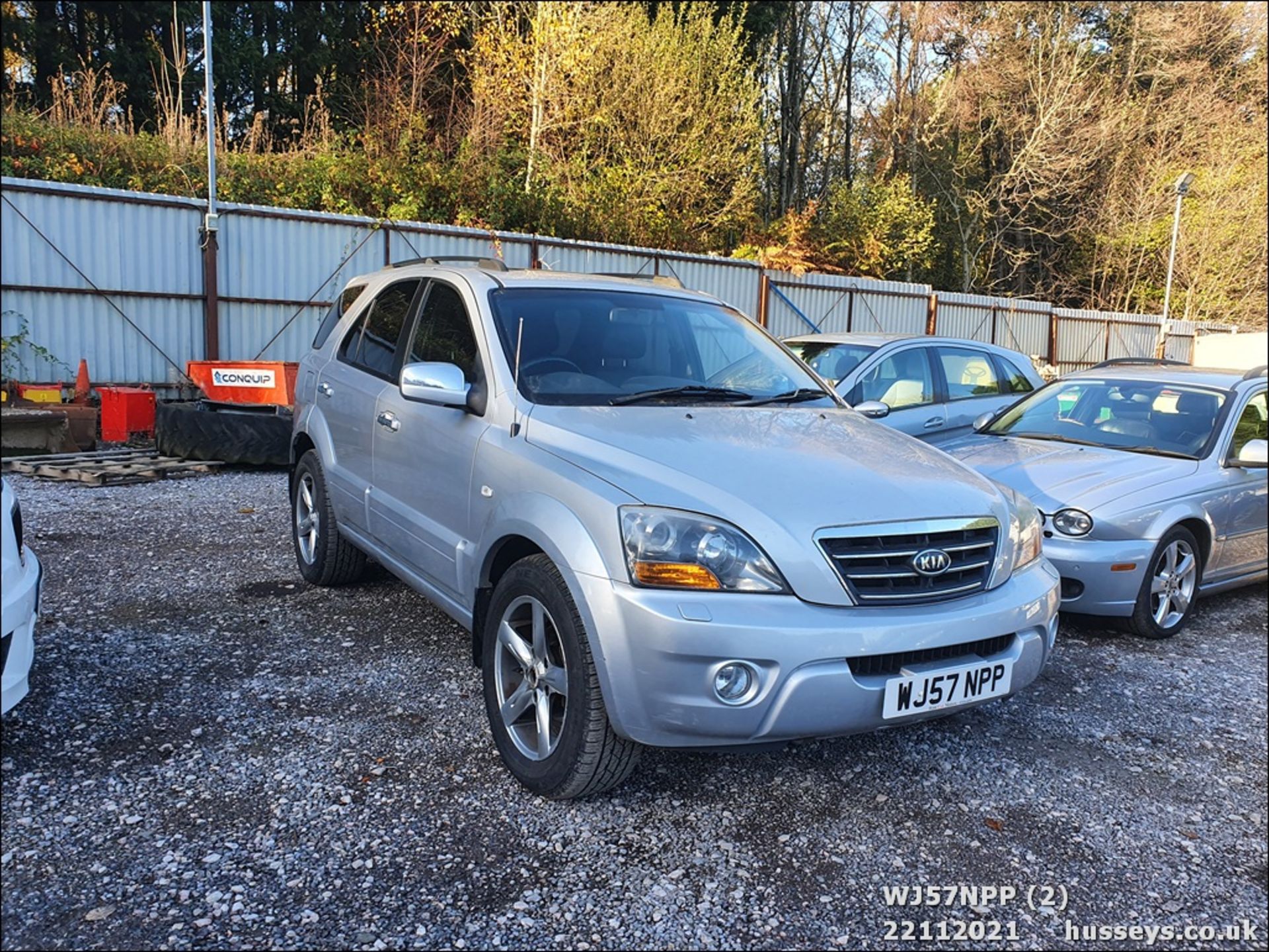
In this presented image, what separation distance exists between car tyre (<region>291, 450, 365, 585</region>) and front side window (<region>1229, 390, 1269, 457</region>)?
16.7 ft

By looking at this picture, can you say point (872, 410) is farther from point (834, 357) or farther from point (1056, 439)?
point (834, 357)

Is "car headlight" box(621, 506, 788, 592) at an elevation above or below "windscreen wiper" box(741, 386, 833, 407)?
below

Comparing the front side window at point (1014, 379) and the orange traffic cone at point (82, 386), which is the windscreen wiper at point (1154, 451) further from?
the orange traffic cone at point (82, 386)

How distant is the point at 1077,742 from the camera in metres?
3.67

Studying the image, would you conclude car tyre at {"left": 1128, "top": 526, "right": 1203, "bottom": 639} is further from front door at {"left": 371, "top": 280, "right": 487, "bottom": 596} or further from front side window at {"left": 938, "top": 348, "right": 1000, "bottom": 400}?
front door at {"left": 371, "top": 280, "right": 487, "bottom": 596}

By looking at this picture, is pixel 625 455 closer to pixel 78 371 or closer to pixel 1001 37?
pixel 78 371

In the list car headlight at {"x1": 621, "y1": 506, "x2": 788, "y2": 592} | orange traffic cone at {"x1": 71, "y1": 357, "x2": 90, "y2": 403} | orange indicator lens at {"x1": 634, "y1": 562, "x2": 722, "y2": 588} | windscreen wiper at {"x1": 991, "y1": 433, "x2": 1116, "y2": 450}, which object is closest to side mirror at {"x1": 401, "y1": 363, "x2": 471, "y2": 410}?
car headlight at {"x1": 621, "y1": 506, "x2": 788, "y2": 592}

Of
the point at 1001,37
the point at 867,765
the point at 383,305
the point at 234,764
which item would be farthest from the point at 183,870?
the point at 1001,37

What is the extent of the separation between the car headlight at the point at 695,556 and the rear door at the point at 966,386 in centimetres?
582

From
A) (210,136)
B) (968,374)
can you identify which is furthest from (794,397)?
(210,136)

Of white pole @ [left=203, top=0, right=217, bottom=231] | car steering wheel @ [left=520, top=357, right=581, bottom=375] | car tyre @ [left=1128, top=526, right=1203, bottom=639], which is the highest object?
white pole @ [left=203, top=0, right=217, bottom=231]

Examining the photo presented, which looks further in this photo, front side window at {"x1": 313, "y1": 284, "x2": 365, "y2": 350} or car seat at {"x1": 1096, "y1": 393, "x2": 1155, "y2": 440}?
car seat at {"x1": 1096, "y1": 393, "x2": 1155, "y2": 440}

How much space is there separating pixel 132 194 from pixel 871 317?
45.2 ft

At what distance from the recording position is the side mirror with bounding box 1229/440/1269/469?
5316mm
